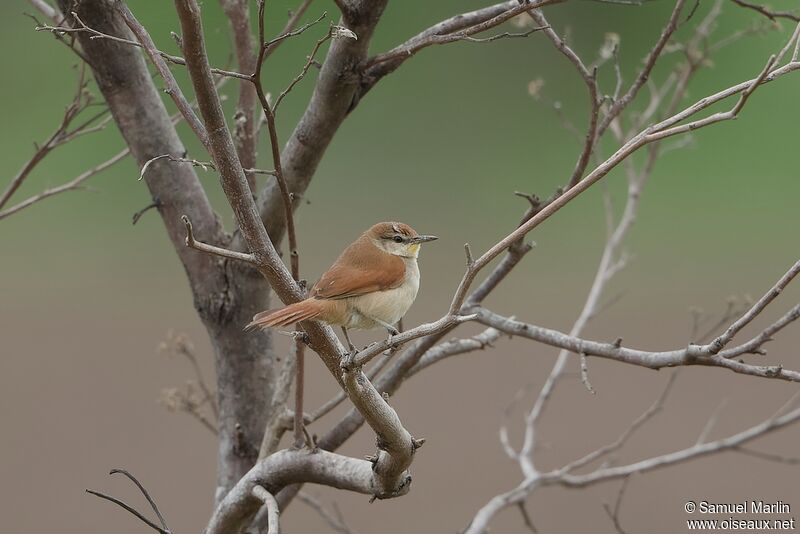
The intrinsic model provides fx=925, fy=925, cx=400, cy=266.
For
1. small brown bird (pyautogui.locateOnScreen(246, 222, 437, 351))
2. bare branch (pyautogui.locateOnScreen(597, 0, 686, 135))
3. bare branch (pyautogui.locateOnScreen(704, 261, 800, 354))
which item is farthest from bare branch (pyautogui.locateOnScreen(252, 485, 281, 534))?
bare branch (pyautogui.locateOnScreen(597, 0, 686, 135))

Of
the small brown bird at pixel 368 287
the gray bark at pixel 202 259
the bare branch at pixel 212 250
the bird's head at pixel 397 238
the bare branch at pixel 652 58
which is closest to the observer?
the bare branch at pixel 212 250

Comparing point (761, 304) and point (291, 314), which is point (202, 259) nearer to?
point (291, 314)

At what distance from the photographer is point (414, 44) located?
1917mm

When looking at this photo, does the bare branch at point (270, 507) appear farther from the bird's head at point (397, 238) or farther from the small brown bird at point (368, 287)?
the bird's head at point (397, 238)

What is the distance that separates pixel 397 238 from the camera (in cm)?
240

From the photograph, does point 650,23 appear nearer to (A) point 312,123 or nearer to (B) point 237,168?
(A) point 312,123

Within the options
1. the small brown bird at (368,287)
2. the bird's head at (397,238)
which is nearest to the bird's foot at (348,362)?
the small brown bird at (368,287)

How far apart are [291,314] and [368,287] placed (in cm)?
42

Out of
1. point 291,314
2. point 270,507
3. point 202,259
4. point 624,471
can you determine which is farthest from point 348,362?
point 624,471

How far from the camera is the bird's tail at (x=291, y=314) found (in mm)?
1626

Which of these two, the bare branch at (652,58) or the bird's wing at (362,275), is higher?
the bare branch at (652,58)

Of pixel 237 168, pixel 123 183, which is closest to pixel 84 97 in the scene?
pixel 237 168

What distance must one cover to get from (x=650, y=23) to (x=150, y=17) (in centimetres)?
419

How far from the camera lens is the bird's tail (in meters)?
1.63
